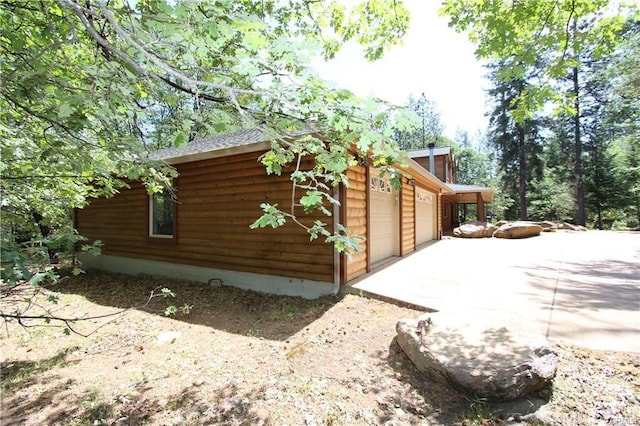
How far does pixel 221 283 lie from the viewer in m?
6.19

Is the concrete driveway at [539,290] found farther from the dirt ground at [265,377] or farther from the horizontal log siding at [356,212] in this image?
the dirt ground at [265,377]

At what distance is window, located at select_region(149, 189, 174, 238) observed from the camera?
7158mm

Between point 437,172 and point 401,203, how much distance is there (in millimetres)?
13207

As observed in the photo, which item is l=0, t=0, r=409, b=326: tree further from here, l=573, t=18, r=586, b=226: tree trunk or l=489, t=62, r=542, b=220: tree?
l=573, t=18, r=586, b=226: tree trunk

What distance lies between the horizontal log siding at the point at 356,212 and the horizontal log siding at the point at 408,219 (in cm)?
249

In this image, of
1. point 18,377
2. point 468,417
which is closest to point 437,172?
point 468,417

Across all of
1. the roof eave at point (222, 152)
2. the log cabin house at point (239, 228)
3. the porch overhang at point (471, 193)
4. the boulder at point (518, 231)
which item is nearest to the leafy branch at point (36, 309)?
the log cabin house at point (239, 228)

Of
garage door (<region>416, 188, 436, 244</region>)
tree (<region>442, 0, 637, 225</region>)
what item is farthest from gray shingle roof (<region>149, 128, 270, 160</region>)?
garage door (<region>416, 188, 436, 244</region>)

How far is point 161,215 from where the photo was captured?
7.41 m

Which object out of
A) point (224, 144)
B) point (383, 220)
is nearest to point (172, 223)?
point (224, 144)

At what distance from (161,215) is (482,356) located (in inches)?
286

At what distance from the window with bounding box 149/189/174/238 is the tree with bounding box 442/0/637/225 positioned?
691 centimetres

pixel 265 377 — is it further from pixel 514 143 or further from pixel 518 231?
pixel 514 143

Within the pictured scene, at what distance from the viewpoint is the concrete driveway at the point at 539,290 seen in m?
3.38
